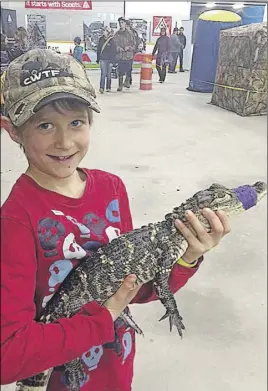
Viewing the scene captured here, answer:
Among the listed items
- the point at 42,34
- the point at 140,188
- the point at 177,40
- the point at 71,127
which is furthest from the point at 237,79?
the point at 71,127

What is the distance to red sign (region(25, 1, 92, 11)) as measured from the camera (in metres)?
0.61

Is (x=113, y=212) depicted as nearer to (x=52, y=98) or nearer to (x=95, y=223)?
(x=95, y=223)

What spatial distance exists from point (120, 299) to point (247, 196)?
0.73 ft

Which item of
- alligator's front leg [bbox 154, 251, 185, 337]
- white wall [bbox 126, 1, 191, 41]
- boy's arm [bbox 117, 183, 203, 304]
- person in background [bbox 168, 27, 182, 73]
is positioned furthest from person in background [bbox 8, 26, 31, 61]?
person in background [bbox 168, 27, 182, 73]

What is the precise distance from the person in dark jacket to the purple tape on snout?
13.0 inches

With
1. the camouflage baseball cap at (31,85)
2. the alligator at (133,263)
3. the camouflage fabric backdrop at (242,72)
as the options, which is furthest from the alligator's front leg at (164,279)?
the camouflage fabric backdrop at (242,72)

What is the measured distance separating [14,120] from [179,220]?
0.29m

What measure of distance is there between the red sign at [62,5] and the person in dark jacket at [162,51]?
20 cm

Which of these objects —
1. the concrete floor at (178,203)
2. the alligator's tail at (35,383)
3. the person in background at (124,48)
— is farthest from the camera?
the concrete floor at (178,203)

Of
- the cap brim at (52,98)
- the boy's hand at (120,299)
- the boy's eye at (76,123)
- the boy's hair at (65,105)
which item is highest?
the cap brim at (52,98)

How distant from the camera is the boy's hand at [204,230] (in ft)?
1.99

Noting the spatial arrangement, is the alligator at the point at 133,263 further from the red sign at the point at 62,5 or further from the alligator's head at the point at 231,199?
the red sign at the point at 62,5

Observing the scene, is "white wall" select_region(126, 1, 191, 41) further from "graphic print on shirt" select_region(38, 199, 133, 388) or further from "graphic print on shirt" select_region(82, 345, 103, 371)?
"graphic print on shirt" select_region(82, 345, 103, 371)

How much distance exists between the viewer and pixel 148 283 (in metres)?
0.73
